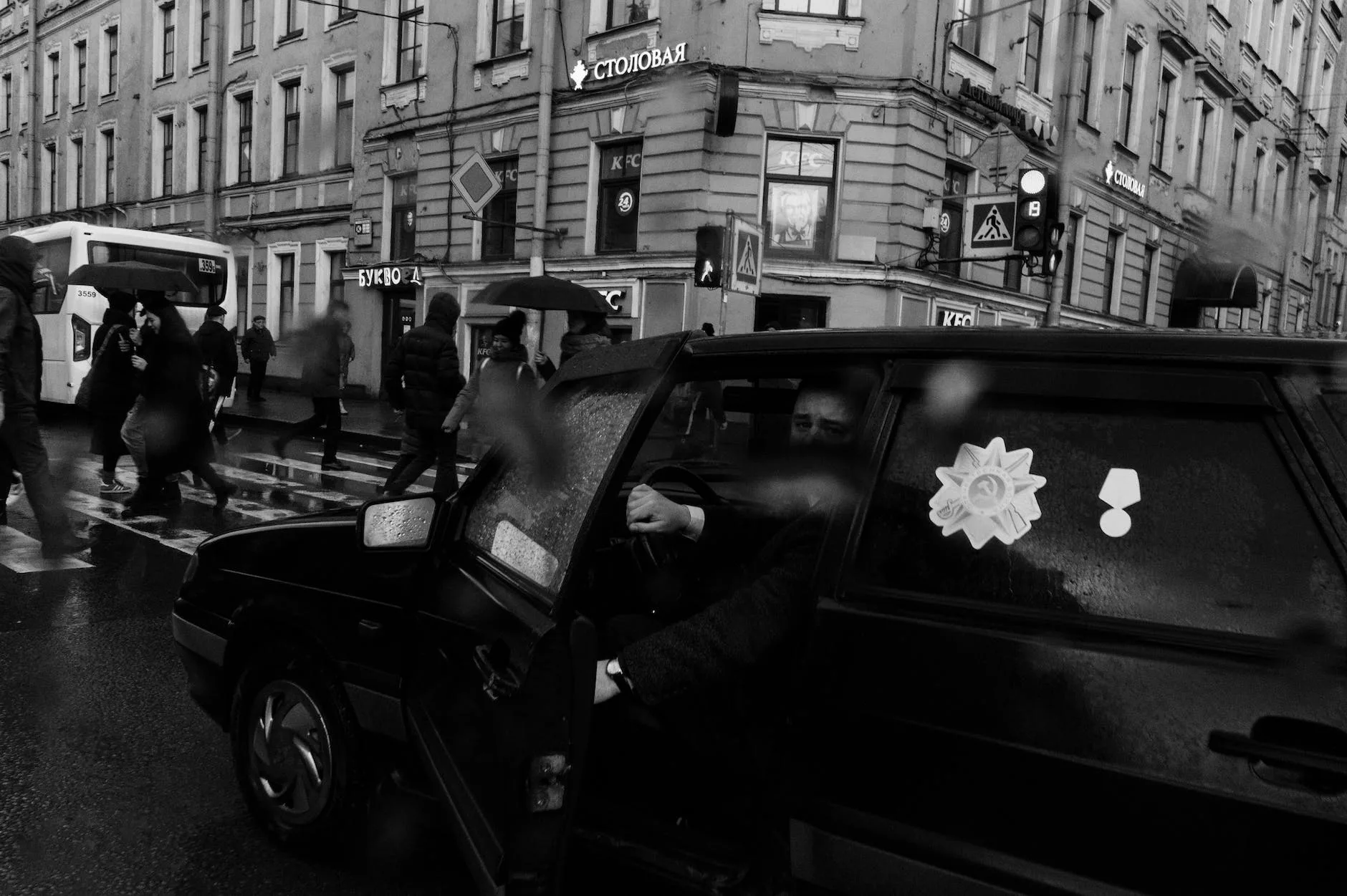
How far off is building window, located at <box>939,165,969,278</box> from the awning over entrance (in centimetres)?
438

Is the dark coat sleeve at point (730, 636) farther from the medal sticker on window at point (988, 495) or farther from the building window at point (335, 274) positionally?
the building window at point (335, 274)

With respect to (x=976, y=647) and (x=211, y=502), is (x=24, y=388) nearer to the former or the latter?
(x=211, y=502)

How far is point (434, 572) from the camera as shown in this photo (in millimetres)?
2447

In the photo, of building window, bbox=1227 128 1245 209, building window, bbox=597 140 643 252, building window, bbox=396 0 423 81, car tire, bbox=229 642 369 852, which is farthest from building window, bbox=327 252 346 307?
car tire, bbox=229 642 369 852

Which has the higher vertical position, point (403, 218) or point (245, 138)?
point (245, 138)

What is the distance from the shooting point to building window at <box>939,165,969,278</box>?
55.1 feet

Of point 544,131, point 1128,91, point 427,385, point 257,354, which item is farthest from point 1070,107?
point 257,354

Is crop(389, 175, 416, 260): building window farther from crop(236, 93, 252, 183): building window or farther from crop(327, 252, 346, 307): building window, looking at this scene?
crop(236, 93, 252, 183): building window

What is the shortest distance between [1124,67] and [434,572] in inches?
885

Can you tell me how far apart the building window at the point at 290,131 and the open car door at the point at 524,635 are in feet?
82.7

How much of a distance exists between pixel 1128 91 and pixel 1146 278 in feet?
14.2

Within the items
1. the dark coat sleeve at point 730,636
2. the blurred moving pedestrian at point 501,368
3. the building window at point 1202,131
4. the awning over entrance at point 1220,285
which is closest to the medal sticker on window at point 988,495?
the dark coat sleeve at point 730,636

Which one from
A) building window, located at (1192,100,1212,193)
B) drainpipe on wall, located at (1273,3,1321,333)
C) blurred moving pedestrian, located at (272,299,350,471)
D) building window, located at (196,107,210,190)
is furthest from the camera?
building window, located at (196,107,210,190)

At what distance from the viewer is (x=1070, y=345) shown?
1.73 m
